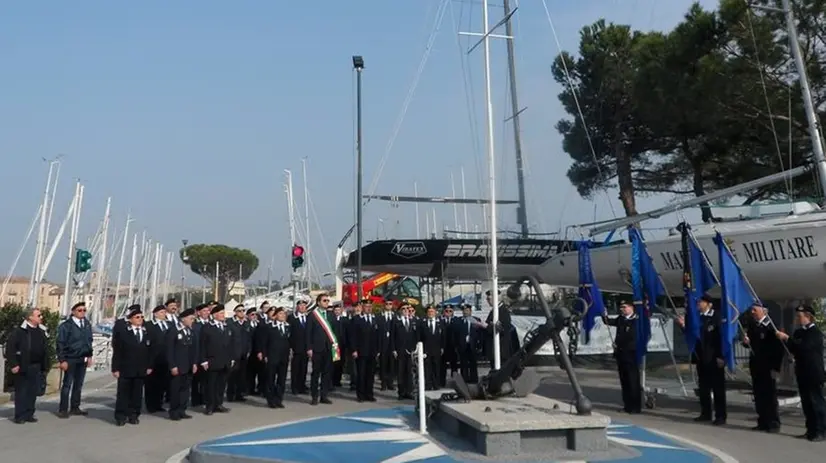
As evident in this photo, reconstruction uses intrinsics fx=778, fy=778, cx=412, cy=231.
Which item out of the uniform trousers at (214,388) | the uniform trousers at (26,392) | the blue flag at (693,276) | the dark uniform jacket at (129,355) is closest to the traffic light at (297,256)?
the uniform trousers at (214,388)

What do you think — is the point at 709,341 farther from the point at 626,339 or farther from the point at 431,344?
the point at 431,344

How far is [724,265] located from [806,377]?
6.92ft

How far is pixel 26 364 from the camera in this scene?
10.9m

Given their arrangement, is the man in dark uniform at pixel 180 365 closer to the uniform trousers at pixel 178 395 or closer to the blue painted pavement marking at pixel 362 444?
the uniform trousers at pixel 178 395

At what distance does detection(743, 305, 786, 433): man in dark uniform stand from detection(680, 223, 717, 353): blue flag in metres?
1.13

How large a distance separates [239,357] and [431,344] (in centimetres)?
361

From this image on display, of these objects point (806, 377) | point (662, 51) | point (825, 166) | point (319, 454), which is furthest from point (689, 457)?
point (662, 51)

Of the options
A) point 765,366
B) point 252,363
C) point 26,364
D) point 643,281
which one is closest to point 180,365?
point 26,364

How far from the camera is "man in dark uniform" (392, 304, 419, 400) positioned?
539 inches

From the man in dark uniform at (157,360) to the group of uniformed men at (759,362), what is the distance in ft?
22.3

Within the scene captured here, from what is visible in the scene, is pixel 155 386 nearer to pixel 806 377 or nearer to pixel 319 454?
pixel 319 454

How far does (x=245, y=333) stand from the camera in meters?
13.1

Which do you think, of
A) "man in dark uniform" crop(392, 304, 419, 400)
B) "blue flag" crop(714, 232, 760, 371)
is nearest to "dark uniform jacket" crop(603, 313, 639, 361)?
"blue flag" crop(714, 232, 760, 371)

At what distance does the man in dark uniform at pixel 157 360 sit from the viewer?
11.4 metres
